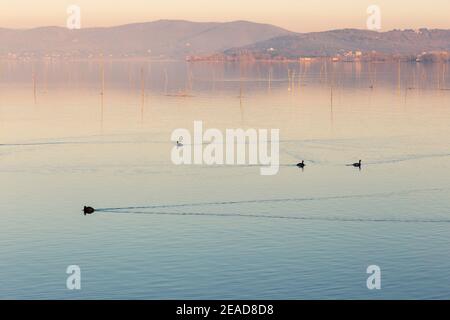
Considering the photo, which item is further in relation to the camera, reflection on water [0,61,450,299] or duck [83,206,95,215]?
duck [83,206,95,215]

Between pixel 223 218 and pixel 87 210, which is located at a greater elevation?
pixel 87 210

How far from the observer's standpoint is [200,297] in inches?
2272

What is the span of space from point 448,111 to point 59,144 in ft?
292

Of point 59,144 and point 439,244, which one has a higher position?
point 59,144

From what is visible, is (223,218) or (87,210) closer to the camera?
(223,218)

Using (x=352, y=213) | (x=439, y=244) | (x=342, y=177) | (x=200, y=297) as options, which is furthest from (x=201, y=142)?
(x=200, y=297)

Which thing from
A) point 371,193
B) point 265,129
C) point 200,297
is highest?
point 265,129

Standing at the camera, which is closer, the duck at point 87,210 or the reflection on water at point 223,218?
the reflection on water at point 223,218

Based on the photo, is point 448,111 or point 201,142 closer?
point 201,142

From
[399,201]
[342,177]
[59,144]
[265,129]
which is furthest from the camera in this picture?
[265,129]
